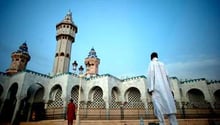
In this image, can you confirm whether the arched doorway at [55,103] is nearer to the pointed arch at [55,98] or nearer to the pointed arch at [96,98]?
the pointed arch at [55,98]

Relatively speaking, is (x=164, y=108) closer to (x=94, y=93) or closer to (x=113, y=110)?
(x=113, y=110)

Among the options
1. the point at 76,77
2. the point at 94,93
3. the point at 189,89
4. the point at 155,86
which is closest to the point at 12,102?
the point at 76,77

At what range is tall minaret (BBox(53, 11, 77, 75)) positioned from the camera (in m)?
22.7

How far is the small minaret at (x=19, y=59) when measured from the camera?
82.7 feet

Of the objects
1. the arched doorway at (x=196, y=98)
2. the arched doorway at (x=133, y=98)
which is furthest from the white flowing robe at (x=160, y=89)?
the arched doorway at (x=196, y=98)

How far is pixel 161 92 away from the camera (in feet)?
12.3

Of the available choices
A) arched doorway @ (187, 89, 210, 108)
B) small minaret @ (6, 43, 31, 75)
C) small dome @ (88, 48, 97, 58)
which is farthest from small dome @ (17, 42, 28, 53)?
arched doorway @ (187, 89, 210, 108)

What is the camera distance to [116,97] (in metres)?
18.8

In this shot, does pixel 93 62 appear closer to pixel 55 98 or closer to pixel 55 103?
pixel 55 98

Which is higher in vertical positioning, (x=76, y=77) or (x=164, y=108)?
(x=76, y=77)

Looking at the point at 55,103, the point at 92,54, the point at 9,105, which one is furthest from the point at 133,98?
the point at 9,105

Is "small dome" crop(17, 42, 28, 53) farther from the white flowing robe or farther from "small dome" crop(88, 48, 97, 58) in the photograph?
the white flowing robe

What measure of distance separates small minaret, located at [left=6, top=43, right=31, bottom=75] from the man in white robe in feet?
86.2

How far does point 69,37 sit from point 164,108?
22.9m
